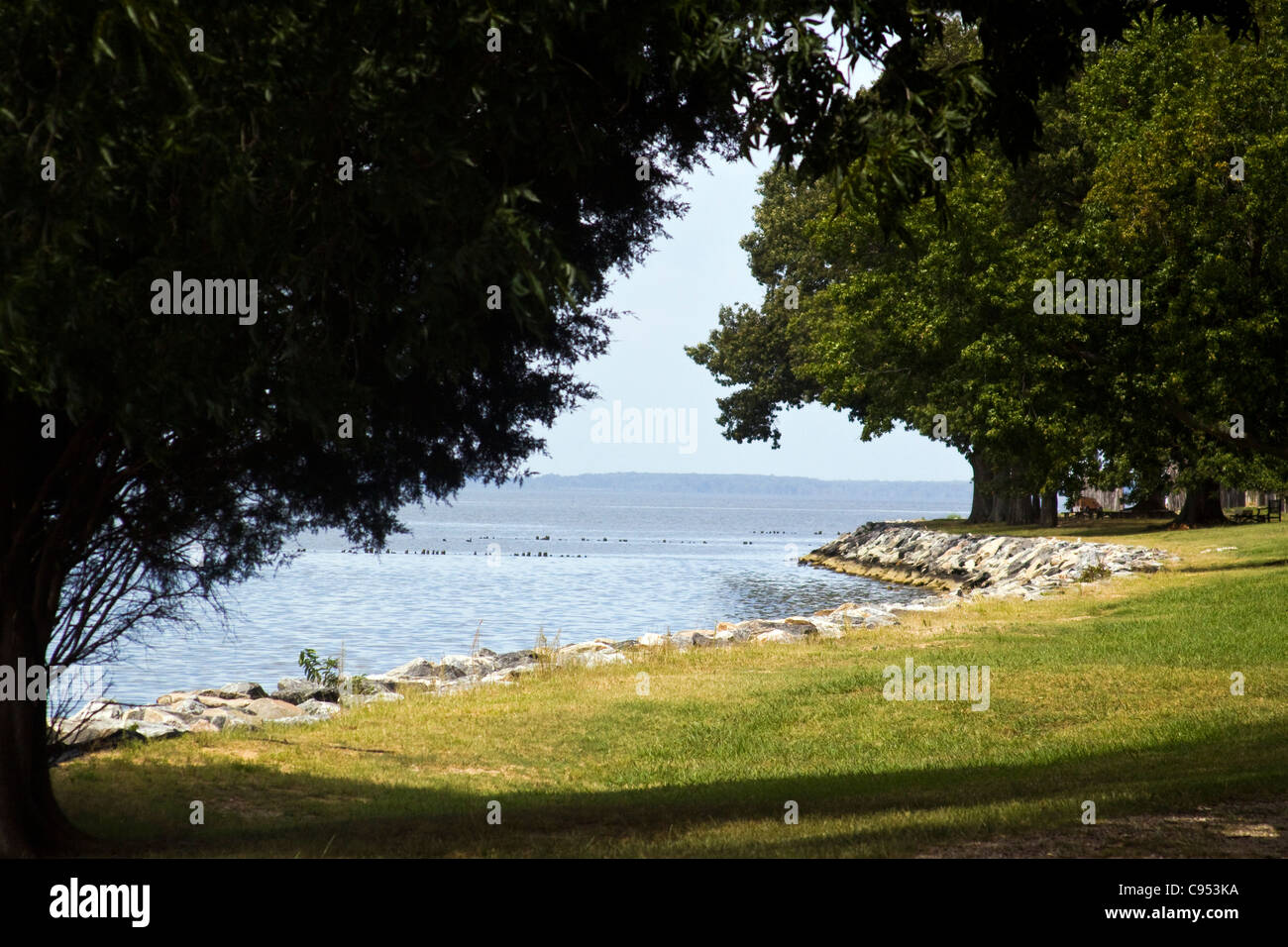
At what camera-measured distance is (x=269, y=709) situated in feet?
59.4

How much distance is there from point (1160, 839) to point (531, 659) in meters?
17.2

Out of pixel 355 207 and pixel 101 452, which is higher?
pixel 355 207

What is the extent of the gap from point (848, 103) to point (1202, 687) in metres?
11.6

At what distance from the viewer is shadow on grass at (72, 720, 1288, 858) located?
9117 mm

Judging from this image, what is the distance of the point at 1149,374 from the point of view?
25.3 meters

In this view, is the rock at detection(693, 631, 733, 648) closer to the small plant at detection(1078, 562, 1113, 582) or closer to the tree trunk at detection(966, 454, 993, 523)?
the small plant at detection(1078, 562, 1113, 582)

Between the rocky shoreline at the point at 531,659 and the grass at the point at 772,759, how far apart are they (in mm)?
916

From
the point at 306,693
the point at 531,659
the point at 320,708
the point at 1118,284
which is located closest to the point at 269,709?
the point at 320,708

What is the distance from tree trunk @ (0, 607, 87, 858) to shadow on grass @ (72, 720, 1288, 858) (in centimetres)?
56

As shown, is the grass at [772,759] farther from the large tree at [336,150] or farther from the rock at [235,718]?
the large tree at [336,150]

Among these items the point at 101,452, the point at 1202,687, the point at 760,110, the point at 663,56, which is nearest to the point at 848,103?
the point at 760,110

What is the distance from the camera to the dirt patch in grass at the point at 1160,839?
790 cm

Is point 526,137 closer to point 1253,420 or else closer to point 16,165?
point 16,165
